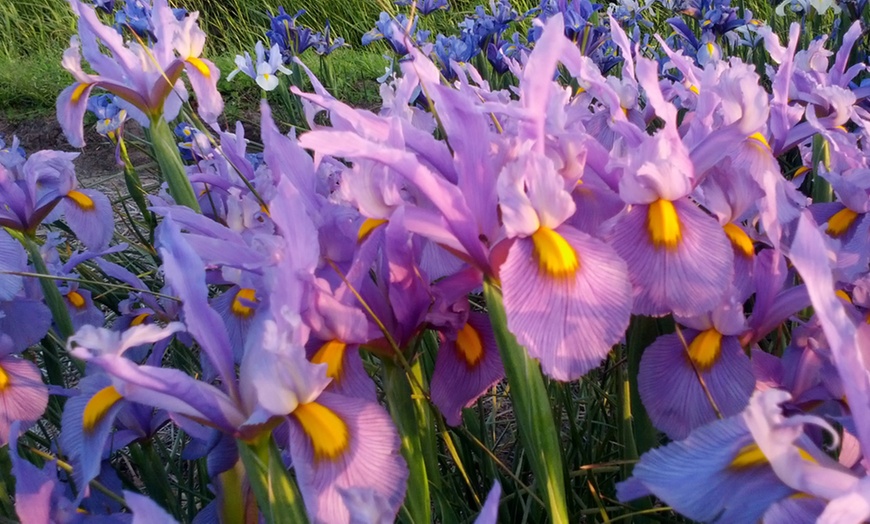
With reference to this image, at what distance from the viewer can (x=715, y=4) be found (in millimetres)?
3020

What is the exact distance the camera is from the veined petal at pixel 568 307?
0.74 metres

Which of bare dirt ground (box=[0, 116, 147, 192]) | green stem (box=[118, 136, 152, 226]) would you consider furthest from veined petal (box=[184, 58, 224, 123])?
bare dirt ground (box=[0, 116, 147, 192])

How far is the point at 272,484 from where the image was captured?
765mm

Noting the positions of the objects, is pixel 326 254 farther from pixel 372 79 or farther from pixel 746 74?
pixel 372 79

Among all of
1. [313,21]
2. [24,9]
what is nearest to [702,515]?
[313,21]

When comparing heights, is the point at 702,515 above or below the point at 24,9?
above

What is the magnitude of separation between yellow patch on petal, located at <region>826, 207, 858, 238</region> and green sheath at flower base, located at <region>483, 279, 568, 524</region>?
515 millimetres

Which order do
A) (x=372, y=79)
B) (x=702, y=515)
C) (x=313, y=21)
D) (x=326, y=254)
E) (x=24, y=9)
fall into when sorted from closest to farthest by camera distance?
(x=702, y=515)
(x=326, y=254)
(x=372, y=79)
(x=313, y=21)
(x=24, y=9)

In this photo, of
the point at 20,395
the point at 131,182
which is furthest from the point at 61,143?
the point at 20,395

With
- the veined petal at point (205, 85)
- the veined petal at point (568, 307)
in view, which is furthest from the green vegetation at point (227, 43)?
the veined petal at point (568, 307)

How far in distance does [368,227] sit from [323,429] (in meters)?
0.22

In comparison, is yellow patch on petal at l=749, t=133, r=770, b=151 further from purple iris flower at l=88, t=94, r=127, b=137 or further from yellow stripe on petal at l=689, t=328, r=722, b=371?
purple iris flower at l=88, t=94, r=127, b=137

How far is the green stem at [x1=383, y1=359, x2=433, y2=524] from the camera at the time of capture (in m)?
0.90

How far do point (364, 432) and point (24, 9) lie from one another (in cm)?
948
